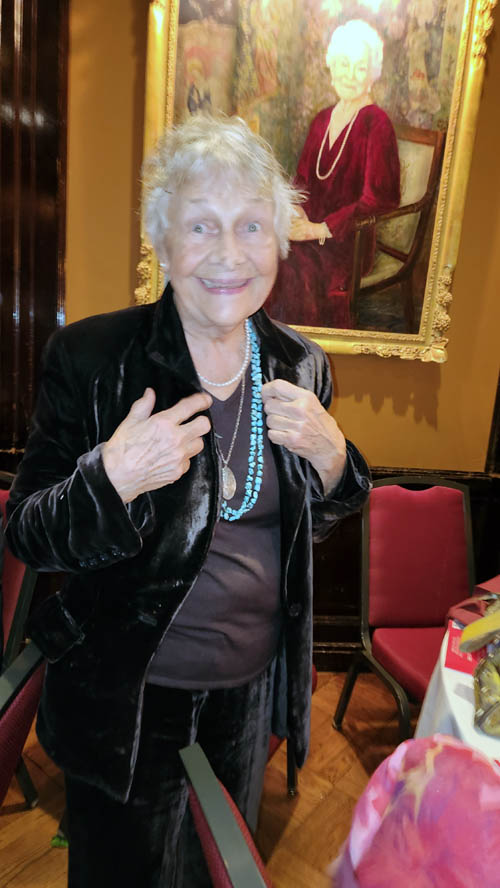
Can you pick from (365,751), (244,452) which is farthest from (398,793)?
(365,751)

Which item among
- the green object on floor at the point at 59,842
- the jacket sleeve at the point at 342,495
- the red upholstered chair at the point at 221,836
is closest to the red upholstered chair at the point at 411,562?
the jacket sleeve at the point at 342,495

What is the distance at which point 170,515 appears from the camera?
3.15 feet

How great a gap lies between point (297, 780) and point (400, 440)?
5.38 ft

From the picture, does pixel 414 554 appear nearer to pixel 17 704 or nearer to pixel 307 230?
pixel 307 230

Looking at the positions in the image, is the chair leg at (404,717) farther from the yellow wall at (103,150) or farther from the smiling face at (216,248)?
the yellow wall at (103,150)

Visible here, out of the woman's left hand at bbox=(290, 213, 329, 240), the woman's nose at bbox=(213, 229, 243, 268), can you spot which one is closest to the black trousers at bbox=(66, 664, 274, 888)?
the woman's nose at bbox=(213, 229, 243, 268)

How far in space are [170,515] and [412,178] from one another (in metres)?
2.23

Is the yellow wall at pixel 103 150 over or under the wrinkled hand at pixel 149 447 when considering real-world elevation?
over

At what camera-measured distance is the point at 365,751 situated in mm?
2369

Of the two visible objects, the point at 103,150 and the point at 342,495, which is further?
the point at 103,150

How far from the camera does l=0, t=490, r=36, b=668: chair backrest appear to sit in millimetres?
1751

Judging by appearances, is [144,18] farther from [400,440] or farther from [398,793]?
[398,793]

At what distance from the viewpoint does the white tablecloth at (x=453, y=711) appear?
1143mm

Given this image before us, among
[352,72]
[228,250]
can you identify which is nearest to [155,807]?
[228,250]
